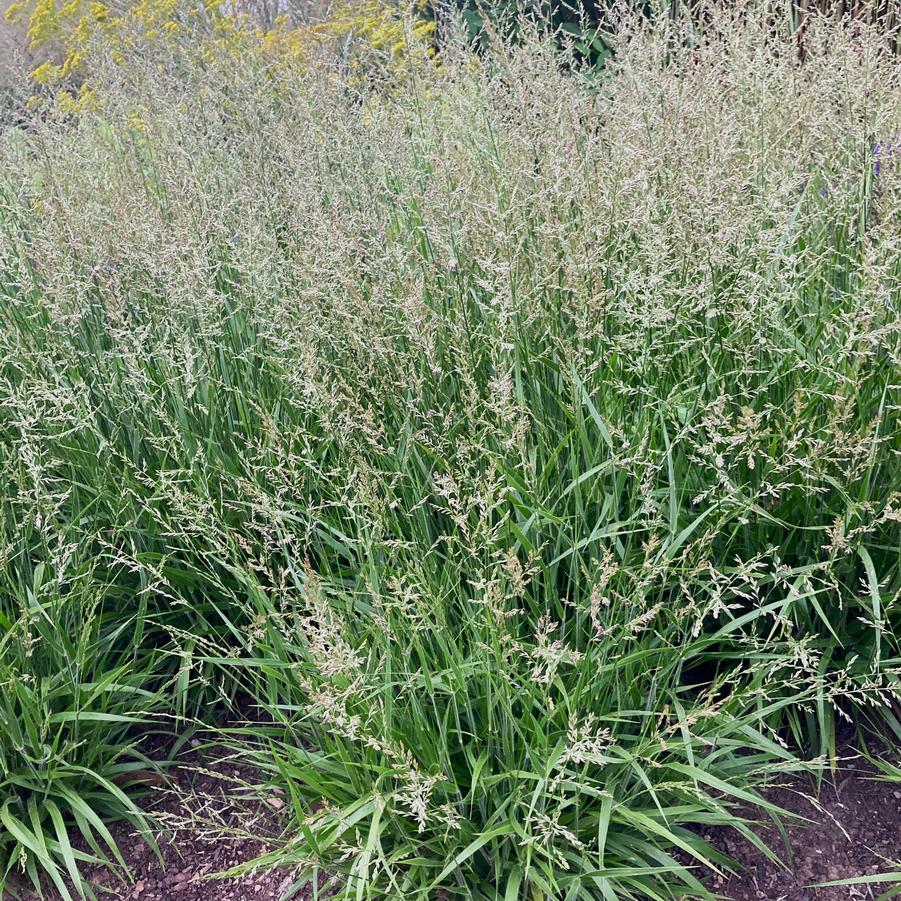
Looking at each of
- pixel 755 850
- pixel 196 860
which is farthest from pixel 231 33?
pixel 755 850

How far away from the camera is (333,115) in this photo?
331 cm

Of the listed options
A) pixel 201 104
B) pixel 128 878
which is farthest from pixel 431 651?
pixel 201 104

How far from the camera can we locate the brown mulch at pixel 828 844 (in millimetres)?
1840

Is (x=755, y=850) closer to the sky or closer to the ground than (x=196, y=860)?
closer to the ground

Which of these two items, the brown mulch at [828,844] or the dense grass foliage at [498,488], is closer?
the dense grass foliage at [498,488]

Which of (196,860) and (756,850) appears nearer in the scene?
(756,850)

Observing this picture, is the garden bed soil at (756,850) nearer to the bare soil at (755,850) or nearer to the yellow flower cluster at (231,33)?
the bare soil at (755,850)

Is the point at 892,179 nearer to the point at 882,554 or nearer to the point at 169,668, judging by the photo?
the point at 882,554

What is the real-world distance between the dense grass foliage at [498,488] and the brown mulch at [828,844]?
98 millimetres

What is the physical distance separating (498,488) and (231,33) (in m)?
4.46

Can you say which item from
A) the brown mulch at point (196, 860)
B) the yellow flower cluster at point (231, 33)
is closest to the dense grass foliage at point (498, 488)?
the brown mulch at point (196, 860)

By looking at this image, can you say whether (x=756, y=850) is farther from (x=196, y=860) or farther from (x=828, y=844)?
(x=196, y=860)

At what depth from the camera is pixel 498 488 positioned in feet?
6.24

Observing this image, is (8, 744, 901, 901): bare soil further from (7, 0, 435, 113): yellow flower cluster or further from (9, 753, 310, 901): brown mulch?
(7, 0, 435, 113): yellow flower cluster
